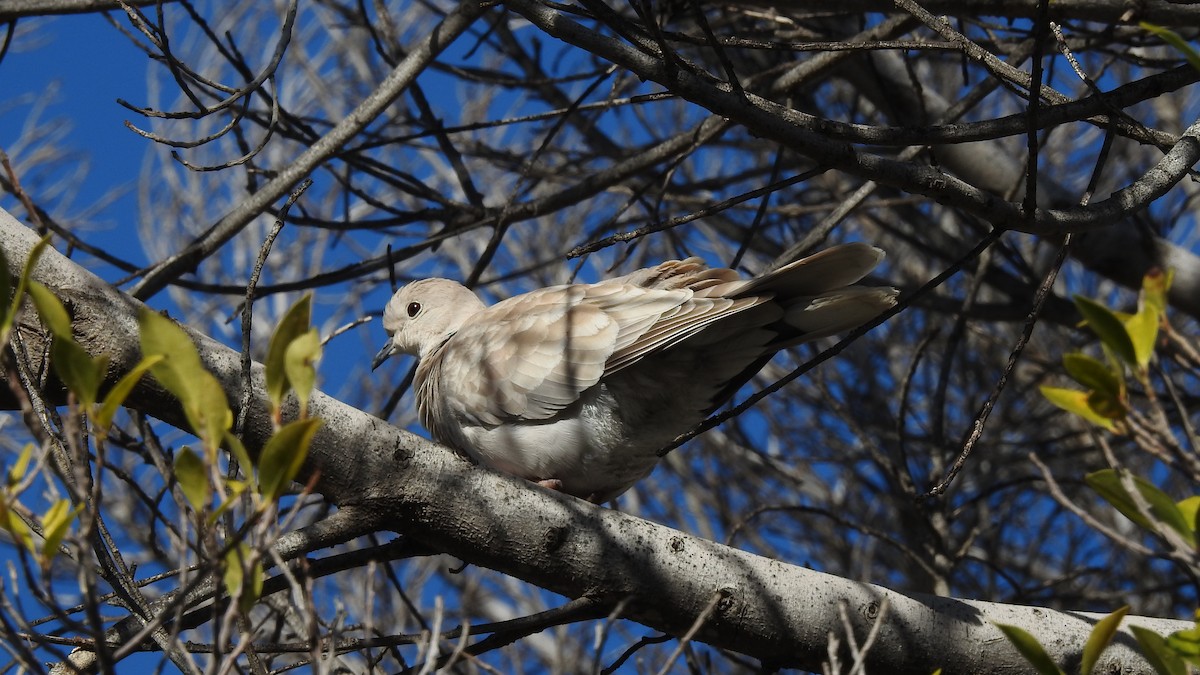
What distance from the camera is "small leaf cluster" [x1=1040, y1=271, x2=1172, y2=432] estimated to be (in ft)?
5.41

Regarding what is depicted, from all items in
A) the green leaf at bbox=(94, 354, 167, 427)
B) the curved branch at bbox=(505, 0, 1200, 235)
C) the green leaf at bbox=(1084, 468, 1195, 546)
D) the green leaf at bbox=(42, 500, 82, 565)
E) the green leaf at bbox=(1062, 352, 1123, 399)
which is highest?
the curved branch at bbox=(505, 0, 1200, 235)

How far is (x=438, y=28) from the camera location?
3789mm

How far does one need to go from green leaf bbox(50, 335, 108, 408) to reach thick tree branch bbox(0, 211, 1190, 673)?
0.73m

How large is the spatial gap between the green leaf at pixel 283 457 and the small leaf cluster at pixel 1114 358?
1023 mm

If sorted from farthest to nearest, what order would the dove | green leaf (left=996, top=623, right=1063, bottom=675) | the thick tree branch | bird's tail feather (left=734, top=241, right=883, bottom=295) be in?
the dove, bird's tail feather (left=734, top=241, right=883, bottom=295), the thick tree branch, green leaf (left=996, top=623, right=1063, bottom=675)

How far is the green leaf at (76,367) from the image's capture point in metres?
1.62

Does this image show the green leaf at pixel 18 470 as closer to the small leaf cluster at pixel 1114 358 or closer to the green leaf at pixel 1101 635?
the small leaf cluster at pixel 1114 358

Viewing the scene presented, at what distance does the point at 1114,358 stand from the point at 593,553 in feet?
4.08

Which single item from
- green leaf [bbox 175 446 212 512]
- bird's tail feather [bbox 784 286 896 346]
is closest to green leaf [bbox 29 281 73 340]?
green leaf [bbox 175 446 212 512]

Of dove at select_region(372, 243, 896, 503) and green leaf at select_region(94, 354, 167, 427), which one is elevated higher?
dove at select_region(372, 243, 896, 503)

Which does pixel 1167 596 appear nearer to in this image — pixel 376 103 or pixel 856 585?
pixel 856 585

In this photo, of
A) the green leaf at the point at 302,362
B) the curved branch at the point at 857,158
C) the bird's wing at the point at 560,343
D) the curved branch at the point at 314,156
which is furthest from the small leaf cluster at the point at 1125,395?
the curved branch at the point at 314,156

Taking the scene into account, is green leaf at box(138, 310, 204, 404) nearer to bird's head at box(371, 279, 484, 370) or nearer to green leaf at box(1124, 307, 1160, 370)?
green leaf at box(1124, 307, 1160, 370)

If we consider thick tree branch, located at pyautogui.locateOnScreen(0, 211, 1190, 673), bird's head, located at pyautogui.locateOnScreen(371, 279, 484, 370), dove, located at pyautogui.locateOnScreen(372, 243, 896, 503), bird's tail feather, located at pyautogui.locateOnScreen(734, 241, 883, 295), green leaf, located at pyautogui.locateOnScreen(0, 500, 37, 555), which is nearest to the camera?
green leaf, located at pyautogui.locateOnScreen(0, 500, 37, 555)
